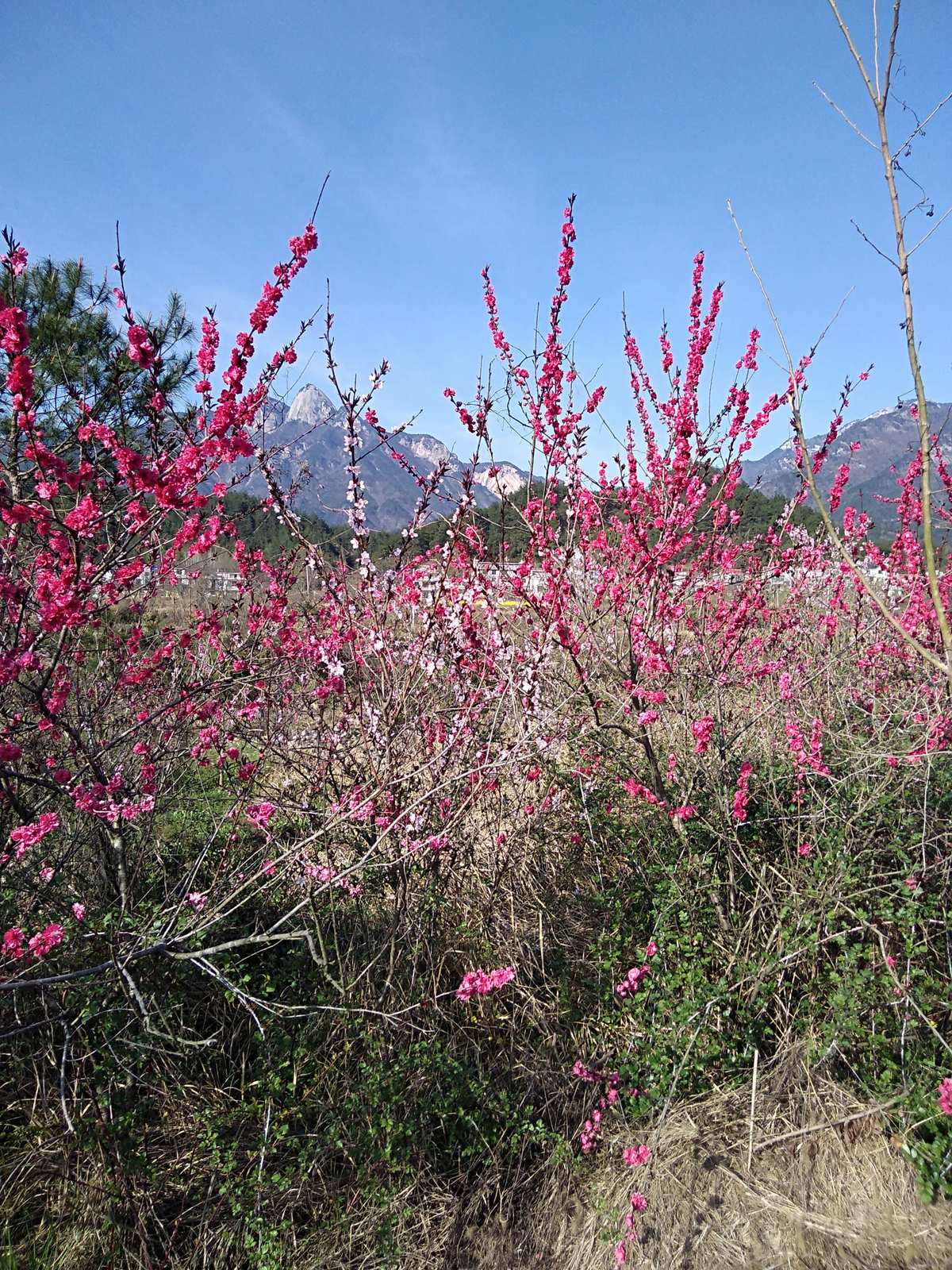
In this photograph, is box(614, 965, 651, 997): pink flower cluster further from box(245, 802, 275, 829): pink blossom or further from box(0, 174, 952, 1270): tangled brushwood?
box(245, 802, 275, 829): pink blossom

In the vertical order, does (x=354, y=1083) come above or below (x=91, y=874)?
below

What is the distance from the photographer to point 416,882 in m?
2.98

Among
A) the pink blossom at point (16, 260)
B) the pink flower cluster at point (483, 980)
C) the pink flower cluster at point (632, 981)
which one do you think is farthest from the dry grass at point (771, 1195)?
the pink blossom at point (16, 260)

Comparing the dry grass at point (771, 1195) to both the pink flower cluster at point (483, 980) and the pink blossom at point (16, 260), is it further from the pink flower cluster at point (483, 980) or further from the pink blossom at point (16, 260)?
the pink blossom at point (16, 260)

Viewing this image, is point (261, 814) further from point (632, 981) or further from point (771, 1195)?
point (771, 1195)

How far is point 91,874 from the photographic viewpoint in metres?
3.28

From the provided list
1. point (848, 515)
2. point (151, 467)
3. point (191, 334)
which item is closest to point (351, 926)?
point (151, 467)

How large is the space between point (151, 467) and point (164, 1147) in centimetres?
228

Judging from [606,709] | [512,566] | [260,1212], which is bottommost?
[260,1212]

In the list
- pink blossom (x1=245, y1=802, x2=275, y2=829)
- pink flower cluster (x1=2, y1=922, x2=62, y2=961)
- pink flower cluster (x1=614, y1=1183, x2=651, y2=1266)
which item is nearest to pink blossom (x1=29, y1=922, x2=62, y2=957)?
pink flower cluster (x1=2, y1=922, x2=62, y2=961)

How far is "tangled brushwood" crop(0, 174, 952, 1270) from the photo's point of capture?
7.13 ft

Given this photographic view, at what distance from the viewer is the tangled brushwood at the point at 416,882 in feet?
7.13

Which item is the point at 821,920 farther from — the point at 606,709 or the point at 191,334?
the point at 191,334

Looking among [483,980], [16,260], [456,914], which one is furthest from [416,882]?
[16,260]
